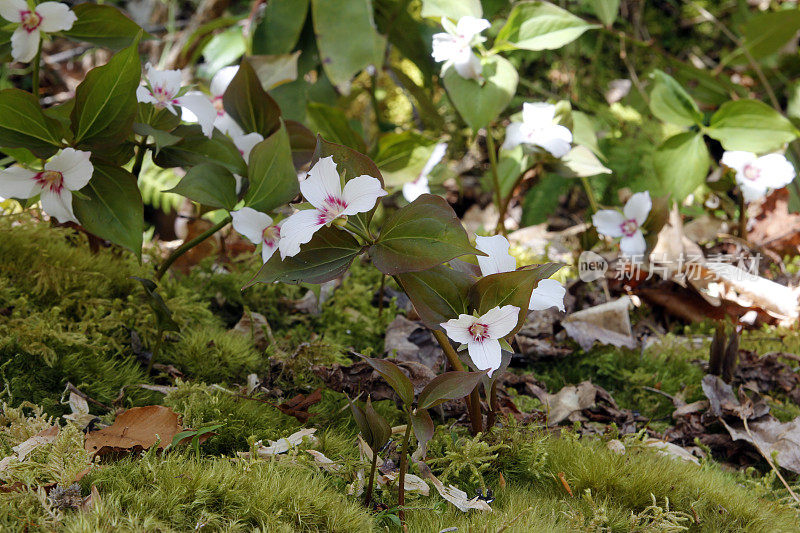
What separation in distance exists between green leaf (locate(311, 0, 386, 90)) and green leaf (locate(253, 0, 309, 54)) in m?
0.16

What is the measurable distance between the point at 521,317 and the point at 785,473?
1.04m

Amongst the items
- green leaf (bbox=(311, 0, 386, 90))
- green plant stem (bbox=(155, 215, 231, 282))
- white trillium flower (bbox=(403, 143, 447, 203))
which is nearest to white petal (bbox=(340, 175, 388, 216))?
green plant stem (bbox=(155, 215, 231, 282))

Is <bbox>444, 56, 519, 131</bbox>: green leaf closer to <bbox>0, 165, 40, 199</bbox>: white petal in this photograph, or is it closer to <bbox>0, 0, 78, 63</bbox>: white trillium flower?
<bbox>0, 0, 78, 63</bbox>: white trillium flower

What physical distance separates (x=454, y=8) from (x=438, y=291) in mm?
1461

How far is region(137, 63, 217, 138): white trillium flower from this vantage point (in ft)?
5.30

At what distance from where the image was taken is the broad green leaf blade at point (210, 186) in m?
1.51

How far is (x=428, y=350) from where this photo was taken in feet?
6.20

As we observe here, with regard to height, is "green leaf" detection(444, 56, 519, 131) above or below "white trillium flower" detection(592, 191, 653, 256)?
above

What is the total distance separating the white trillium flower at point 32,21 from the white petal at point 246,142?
523mm

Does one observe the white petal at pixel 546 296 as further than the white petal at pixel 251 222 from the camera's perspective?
No

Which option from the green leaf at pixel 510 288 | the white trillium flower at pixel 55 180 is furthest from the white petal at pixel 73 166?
the green leaf at pixel 510 288

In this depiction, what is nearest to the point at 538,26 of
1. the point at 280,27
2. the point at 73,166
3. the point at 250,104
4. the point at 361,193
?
the point at 250,104

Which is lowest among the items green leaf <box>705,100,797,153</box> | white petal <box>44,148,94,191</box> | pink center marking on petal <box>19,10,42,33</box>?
green leaf <box>705,100,797,153</box>

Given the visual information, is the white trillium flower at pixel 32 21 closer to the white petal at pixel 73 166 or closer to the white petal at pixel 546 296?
the white petal at pixel 73 166
